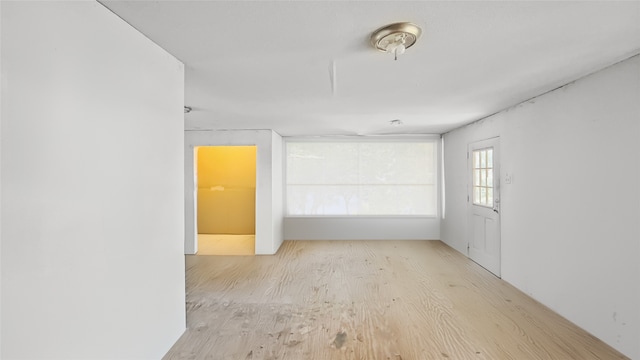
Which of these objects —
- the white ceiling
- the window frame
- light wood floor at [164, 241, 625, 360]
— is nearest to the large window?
the window frame

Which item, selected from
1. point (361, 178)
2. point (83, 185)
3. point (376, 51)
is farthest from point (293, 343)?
point (361, 178)

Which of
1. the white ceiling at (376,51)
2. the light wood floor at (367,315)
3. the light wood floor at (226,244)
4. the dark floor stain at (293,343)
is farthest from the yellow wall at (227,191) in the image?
the dark floor stain at (293,343)

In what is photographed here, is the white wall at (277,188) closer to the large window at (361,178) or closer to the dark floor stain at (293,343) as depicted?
the large window at (361,178)

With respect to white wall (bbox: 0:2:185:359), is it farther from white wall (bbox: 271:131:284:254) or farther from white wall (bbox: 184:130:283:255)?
white wall (bbox: 271:131:284:254)

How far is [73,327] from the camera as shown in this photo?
1.23 meters

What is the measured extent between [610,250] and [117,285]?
126 inches

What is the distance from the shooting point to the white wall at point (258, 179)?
473 centimetres

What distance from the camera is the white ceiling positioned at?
1.39m

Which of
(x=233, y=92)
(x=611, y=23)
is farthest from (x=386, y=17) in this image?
(x=233, y=92)

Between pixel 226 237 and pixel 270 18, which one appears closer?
pixel 270 18

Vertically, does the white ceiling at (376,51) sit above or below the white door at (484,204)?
above

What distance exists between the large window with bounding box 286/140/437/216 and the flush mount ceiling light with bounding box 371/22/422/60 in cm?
409

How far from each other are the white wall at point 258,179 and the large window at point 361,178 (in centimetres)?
96

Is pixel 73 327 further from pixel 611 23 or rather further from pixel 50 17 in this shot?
pixel 611 23
